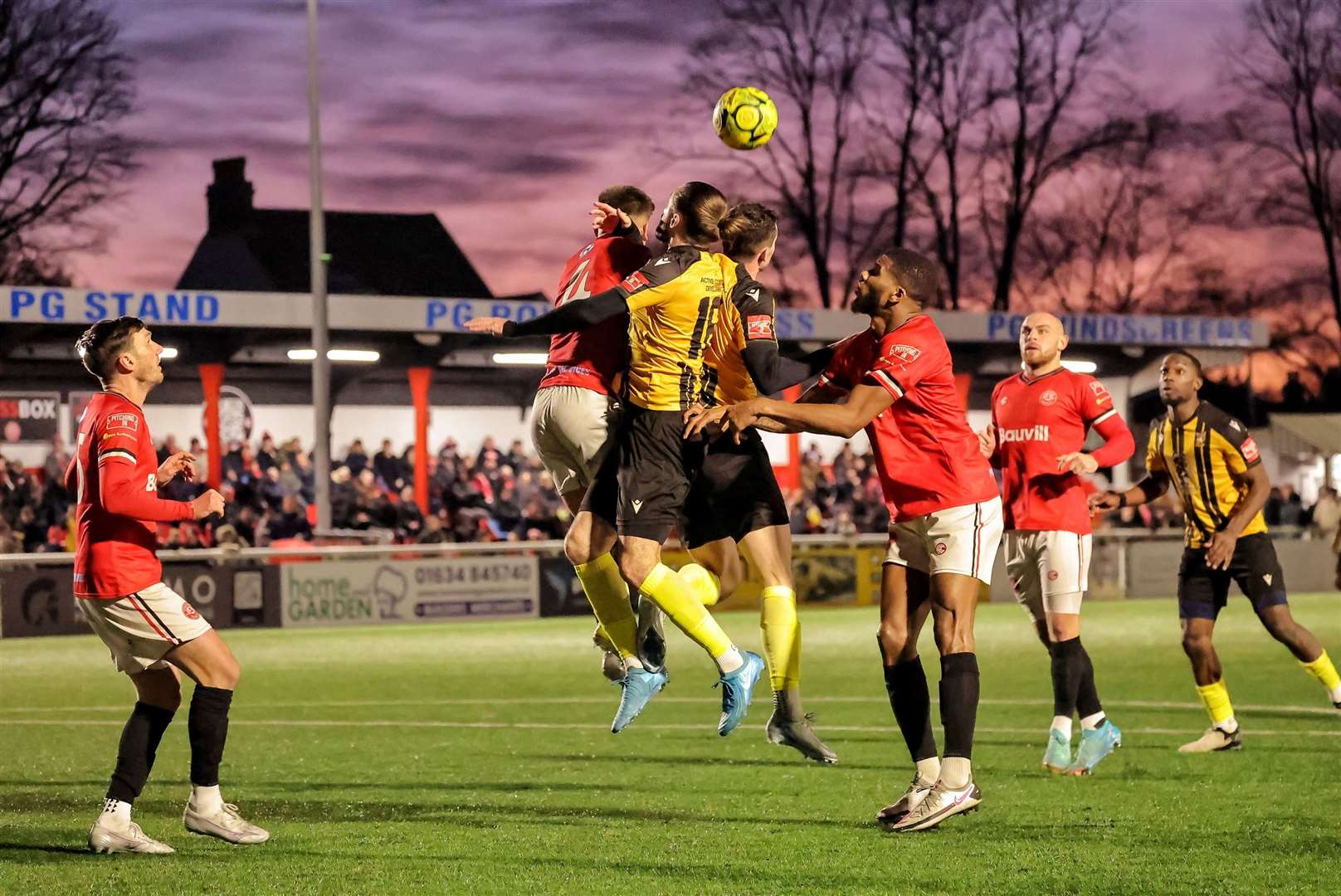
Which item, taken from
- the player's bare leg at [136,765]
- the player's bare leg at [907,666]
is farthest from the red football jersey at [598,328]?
the player's bare leg at [136,765]

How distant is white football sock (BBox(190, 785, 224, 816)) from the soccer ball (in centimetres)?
380

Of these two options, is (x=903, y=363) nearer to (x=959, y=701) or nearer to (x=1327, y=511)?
(x=959, y=701)

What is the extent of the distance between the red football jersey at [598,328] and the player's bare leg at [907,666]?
5.59ft

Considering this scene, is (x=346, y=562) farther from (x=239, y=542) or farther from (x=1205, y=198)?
(x=1205, y=198)

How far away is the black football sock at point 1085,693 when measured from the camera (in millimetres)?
9014

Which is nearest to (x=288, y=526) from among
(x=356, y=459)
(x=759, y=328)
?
(x=356, y=459)

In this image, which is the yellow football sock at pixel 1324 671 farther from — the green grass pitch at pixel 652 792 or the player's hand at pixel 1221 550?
the player's hand at pixel 1221 550

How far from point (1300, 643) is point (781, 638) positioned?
165 inches

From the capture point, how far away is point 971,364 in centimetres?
3247

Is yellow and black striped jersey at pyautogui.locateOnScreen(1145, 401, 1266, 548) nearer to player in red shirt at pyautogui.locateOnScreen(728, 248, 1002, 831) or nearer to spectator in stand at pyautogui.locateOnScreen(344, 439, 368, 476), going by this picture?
player in red shirt at pyautogui.locateOnScreen(728, 248, 1002, 831)

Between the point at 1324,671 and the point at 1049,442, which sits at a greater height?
the point at 1049,442

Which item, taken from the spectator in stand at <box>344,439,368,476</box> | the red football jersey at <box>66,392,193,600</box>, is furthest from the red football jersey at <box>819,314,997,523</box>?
the spectator in stand at <box>344,439,368,476</box>

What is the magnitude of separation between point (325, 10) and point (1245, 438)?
32.3 meters

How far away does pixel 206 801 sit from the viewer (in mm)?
6703
